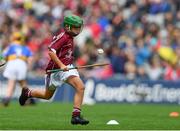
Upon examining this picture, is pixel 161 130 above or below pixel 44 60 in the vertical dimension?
below

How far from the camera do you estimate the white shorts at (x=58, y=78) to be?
48.4 feet

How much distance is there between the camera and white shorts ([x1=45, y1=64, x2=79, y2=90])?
1476cm

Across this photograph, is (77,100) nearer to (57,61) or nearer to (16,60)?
(57,61)

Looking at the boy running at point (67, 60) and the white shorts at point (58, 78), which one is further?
the white shorts at point (58, 78)

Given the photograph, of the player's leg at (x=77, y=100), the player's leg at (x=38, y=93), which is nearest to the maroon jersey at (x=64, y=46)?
the player's leg at (x=77, y=100)

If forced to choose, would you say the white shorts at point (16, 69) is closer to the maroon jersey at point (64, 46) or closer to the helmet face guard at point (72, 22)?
the maroon jersey at point (64, 46)

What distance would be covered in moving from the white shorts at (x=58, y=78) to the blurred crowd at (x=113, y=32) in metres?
10.6

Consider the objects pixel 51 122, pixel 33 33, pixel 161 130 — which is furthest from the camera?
pixel 33 33

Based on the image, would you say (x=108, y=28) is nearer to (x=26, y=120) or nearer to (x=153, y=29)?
(x=153, y=29)

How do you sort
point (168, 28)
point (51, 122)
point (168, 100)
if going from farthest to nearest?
1. point (168, 28)
2. point (168, 100)
3. point (51, 122)

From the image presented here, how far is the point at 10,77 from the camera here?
2311 centimetres

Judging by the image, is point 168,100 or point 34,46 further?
point 34,46

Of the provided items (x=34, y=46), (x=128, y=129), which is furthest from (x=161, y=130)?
(x=34, y=46)

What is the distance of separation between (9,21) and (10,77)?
8.30 metres
